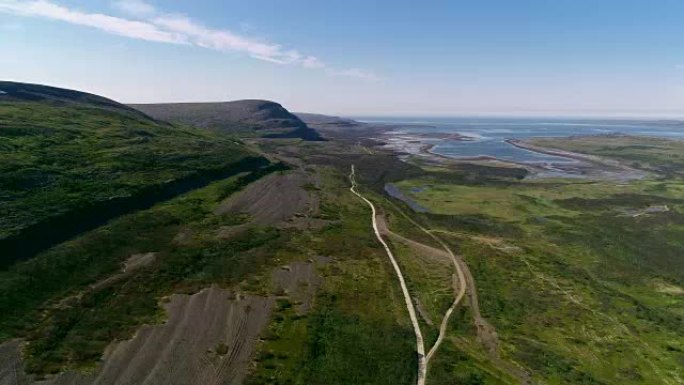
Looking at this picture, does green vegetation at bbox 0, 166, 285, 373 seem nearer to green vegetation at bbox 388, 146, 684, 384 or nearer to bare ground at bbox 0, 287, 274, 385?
bare ground at bbox 0, 287, 274, 385

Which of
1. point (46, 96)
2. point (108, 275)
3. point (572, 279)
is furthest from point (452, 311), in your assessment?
point (46, 96)

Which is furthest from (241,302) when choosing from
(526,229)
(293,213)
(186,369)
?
(526,229)

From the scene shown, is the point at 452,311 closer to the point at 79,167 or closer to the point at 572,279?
the point at 572,279

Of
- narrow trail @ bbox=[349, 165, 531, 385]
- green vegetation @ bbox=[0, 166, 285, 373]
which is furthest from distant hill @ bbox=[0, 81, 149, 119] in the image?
narrow trail @ bbox=[349, 165, 531, 385]

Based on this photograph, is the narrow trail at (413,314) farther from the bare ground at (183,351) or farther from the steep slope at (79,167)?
the steep slope at (79,167)

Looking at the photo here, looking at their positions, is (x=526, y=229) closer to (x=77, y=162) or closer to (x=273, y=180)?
→ (x=273, y=180)
